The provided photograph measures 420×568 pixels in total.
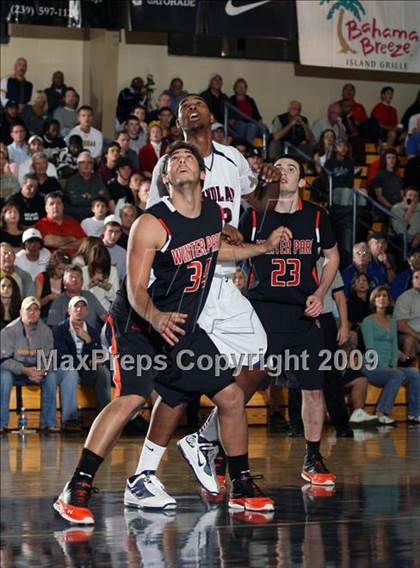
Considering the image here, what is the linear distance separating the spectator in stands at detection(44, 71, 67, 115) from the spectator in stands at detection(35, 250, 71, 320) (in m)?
6.12

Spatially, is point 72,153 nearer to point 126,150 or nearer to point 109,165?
point 126,150

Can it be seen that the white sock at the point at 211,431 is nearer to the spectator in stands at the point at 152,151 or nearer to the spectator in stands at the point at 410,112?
the spectator in stands at the point at 152,151

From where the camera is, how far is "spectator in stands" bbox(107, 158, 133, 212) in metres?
15.6

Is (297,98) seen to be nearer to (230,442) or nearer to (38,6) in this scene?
(38,6)

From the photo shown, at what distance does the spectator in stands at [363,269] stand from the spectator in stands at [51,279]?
10.9 feet

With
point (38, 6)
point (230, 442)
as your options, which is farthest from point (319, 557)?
point (38, 6)

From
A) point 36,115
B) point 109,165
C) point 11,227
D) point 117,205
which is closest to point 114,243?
point 11,227

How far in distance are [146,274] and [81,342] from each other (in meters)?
5.54

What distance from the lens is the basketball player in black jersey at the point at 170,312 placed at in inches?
266

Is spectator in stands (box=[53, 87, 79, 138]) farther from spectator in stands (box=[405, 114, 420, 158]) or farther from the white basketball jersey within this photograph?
the white basketball jersey

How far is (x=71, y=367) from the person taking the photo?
12.0 metres

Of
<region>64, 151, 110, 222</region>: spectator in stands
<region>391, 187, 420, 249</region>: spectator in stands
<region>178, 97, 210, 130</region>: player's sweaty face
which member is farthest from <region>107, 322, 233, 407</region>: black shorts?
<region>391, 187, 420, 249</region>: spectator in stands

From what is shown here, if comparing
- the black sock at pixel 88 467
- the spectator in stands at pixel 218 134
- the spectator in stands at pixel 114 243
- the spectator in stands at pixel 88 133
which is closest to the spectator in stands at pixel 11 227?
the spectator in stands at pixel 114 243

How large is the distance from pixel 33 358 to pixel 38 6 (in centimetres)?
801
